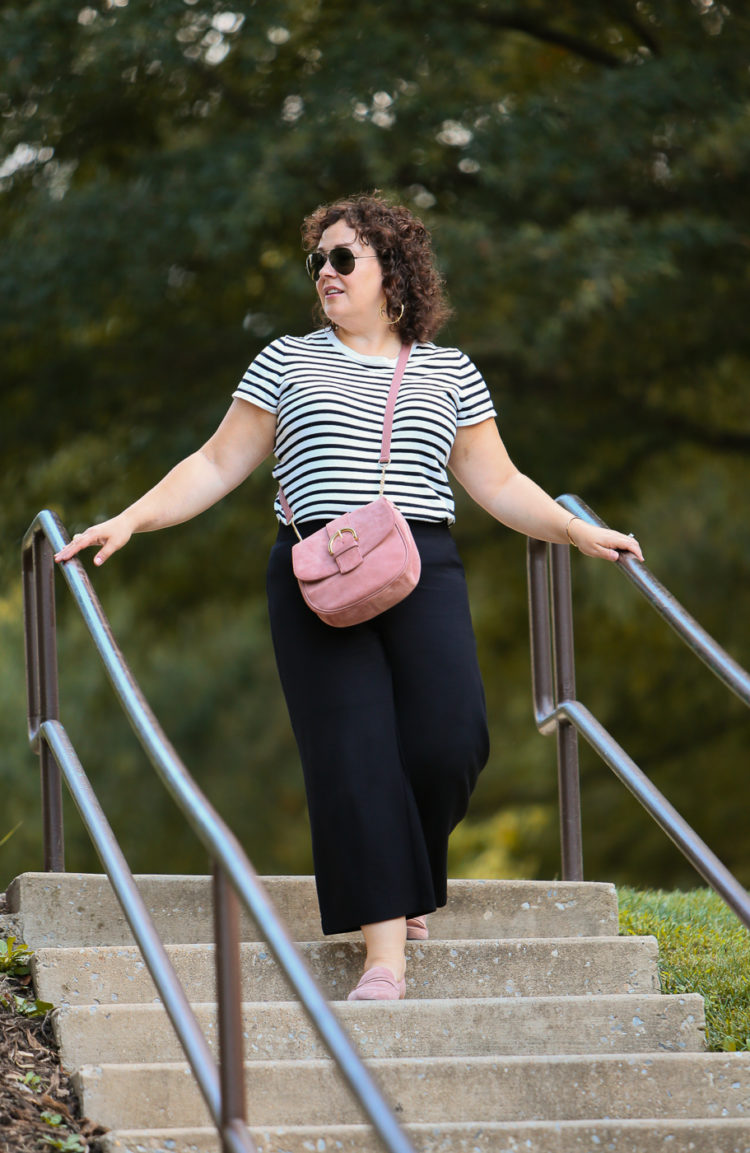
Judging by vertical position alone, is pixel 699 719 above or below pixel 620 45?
below

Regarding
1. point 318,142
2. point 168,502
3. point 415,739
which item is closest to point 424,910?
point 415,739

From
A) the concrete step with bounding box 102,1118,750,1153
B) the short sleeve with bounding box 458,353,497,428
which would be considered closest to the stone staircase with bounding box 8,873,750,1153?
the concrete step with bounding box 102,1118,750,1153

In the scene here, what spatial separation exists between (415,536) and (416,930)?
93 cm

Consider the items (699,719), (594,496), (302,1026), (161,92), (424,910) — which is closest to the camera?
(302,1026)

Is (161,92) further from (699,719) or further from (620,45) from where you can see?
(699,719)

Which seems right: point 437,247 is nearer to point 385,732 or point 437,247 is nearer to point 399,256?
point 399,256

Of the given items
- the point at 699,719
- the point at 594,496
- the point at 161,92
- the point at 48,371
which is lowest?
the point at 699,719

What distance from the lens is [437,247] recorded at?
6.61 meters

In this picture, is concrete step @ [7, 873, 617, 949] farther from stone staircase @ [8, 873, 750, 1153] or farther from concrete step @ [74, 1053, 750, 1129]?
concrete step @ [74, 1053, 750, 1129]

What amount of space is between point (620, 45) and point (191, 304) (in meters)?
2.93

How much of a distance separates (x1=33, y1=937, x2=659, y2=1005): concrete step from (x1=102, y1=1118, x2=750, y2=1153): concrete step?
602 mm

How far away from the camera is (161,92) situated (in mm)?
7590

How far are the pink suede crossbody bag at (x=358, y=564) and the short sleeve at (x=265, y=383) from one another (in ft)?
1.19

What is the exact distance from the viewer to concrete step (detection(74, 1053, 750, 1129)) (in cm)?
260
